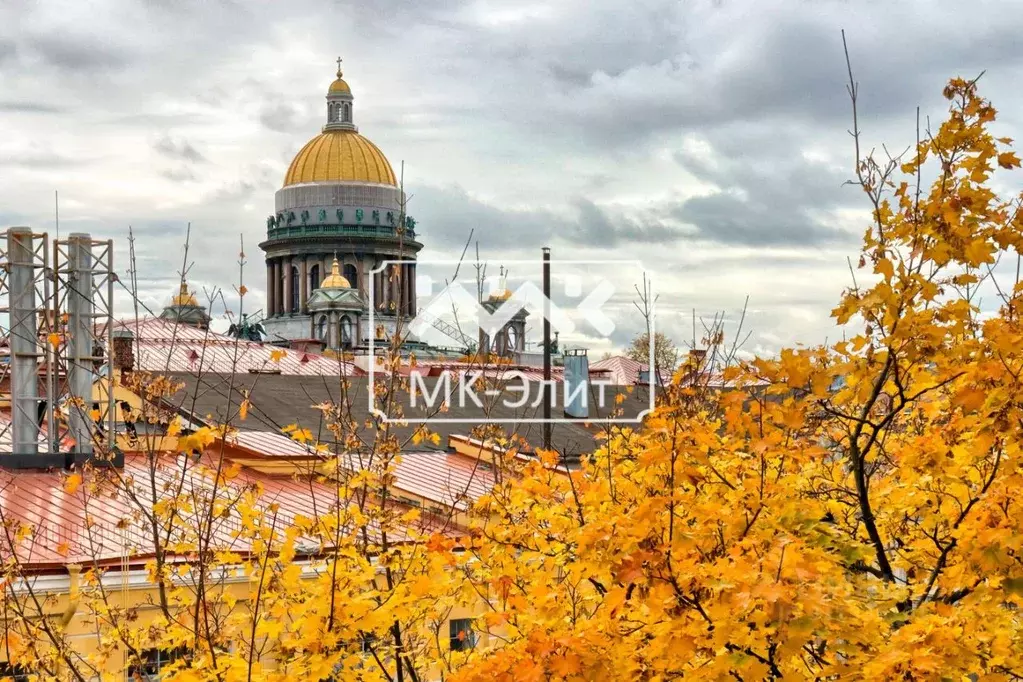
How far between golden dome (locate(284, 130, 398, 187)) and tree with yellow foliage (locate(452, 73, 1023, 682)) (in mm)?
97600

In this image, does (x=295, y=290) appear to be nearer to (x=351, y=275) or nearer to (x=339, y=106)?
(x=351, y=275)

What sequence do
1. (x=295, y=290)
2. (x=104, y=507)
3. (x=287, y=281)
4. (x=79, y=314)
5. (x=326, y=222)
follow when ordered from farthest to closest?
(x=295, y=290) → (x=287, y=281) → (x=326, y=222) → (x=79, y=314) → (x=104, y=507)

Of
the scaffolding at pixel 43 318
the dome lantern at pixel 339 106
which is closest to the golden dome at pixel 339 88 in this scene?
the dome lantern at pixel 339 106

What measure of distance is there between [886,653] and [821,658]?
1.11 meters

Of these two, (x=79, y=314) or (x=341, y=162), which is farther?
(x=341, y=162)

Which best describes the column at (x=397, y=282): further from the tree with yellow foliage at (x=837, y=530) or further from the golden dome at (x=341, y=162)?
the golden dome at (x=341, y=162)

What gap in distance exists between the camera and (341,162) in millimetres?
105625

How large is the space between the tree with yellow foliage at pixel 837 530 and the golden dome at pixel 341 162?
97600 millimetres

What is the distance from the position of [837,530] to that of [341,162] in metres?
98.9

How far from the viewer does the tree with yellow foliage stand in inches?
270

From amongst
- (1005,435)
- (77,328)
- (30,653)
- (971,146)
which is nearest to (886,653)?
(1005,435)

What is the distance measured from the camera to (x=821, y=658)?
7.95 m

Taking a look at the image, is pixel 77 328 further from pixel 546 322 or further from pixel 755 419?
pixel 755 419

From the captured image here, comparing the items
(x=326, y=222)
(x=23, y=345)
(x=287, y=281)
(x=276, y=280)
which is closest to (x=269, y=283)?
(x=276, y=280)
